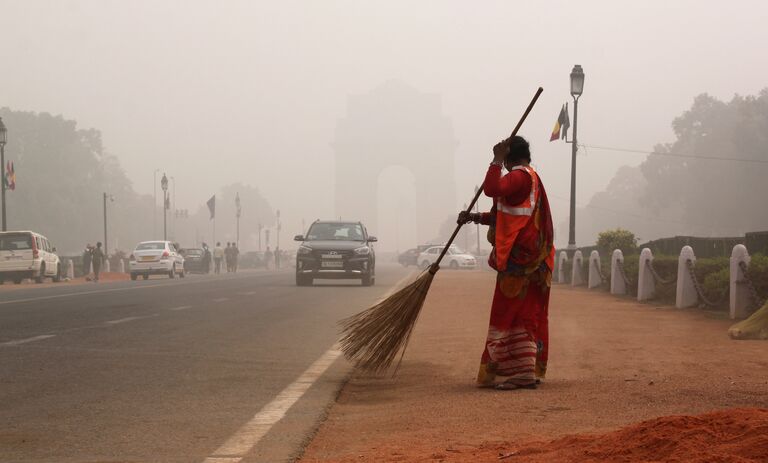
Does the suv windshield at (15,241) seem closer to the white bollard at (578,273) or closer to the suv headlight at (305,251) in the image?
the suv headlight at (305,251)

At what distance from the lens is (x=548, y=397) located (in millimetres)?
7160

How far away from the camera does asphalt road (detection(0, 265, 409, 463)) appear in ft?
18.9

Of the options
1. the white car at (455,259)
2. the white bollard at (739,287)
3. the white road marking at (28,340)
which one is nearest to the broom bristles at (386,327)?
the white road marking at (28,340)

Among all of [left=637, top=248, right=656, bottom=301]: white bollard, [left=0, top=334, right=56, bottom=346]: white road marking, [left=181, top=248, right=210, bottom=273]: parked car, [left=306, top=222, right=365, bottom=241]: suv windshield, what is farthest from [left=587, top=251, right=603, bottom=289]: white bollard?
[left=181, top=248, right=210, bottom=273]: parked car

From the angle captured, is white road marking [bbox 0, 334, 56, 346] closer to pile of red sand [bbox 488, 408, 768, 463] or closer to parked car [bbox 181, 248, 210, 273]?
pile of red sand [bbox 488, 408, 768, 463]

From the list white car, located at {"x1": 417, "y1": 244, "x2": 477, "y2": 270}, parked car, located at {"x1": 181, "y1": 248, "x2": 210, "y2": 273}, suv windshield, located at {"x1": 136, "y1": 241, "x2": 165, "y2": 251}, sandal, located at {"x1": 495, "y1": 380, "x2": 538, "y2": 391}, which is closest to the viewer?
sandal, located at {"x1": 495, "y1": 380, "x2": 538, "y2": 391}

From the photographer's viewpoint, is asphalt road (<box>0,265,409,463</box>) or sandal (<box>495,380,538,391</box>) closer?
asphalt road (<box>0,265,409,463</box>)

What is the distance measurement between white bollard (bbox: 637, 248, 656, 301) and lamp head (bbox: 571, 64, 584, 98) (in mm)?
12602

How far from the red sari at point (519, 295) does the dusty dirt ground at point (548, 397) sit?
0.22 meters

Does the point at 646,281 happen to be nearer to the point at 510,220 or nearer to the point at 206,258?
the point at 510,220

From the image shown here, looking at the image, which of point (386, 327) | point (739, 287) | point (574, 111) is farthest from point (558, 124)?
point (386, 327)

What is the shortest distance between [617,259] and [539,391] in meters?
16.7

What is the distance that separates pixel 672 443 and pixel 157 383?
4699 mm

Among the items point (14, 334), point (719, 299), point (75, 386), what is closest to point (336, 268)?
point (719, 299)
